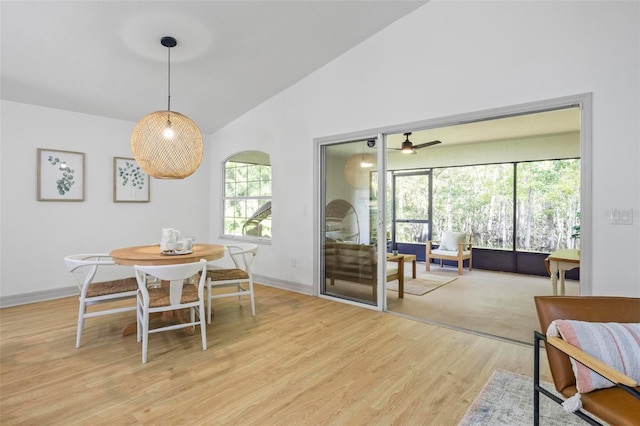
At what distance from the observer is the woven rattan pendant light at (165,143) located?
3074 mm

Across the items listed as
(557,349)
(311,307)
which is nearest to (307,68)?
(311,307)

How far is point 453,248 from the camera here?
670 centimetres

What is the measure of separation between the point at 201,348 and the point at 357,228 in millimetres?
2214

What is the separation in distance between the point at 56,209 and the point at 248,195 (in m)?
2.60

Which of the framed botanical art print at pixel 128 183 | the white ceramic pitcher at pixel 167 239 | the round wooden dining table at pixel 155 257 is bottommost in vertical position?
the round wooden dining table at pixel 155 257

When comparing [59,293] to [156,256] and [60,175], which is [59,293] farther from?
[156,256]

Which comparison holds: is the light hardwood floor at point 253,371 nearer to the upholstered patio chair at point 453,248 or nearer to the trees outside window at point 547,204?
the upholstered patio chair at point 453,248

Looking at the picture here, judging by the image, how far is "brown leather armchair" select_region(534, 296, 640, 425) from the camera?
133cm

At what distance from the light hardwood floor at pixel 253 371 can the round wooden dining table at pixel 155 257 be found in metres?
0.20

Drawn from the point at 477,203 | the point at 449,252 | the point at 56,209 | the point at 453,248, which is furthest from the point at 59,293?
the point at 477,203

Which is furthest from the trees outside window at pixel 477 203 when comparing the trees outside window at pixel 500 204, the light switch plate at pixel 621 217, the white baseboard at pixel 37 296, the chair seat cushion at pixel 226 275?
the white baseboard at pixel 37 296

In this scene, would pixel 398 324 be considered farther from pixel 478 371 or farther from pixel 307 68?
pixel 307 68

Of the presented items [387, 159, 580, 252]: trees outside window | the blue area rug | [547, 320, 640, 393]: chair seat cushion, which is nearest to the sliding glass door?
the blue area rug

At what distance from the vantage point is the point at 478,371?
8.20 feet
